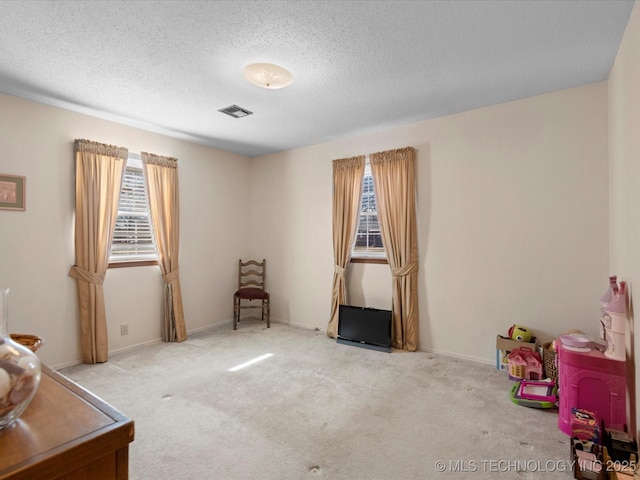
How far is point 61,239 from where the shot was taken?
3.33 meters

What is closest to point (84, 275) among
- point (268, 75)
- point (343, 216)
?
point (268, 75)

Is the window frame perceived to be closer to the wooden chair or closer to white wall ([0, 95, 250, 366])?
the wooden chair

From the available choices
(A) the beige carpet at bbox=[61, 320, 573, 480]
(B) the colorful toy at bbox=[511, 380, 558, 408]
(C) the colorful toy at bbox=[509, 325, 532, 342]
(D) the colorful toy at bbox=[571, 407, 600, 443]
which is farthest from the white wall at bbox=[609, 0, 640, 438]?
(C) the colorful toy at bbox=[509, 325, 532, 342]

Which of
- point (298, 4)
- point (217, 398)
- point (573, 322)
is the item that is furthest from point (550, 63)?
point (217, 398)

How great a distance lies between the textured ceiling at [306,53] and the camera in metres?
1.96

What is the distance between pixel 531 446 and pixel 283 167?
4199 mm

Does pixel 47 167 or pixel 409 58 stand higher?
pixel 409 58

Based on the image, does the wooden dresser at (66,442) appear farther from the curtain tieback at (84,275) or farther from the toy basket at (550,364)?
the toy basket at (550,364)

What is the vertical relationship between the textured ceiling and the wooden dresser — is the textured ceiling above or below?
above

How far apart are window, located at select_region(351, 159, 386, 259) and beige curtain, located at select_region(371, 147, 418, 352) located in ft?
0.85

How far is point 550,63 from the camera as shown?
8.39 feet

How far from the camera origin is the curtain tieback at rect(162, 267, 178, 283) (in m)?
4.12

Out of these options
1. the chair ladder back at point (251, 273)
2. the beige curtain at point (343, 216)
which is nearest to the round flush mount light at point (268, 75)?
the beige curtain at point (343, 216)

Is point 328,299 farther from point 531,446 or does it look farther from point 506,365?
point 531,446
